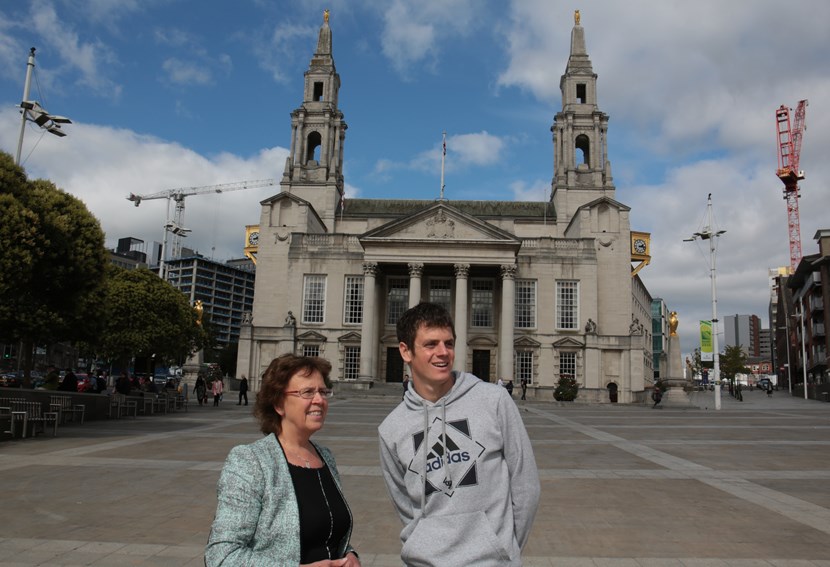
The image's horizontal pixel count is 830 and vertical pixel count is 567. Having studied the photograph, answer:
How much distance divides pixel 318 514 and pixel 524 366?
4945 centimetres

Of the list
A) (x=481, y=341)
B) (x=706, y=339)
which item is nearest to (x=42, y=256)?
(x=706, y=339)

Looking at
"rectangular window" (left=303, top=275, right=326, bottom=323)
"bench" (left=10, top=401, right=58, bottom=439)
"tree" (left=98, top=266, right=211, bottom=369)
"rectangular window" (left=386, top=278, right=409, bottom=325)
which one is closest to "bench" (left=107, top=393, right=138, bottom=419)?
"bench" (left=10, top=401, right=58, bottom=439)

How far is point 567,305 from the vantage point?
51.9m

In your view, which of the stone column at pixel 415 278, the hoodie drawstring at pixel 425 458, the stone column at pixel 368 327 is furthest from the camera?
the stone column at pixel 415 278

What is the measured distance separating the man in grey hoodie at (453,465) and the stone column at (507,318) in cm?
4514

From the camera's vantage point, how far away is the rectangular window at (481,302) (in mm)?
52500

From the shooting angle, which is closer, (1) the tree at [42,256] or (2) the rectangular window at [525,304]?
(1) the tree at [42,256]

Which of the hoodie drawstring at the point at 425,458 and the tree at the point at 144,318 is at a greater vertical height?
the tree at the point at 144,318

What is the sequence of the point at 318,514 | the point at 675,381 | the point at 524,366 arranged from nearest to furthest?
the point at 318,514, the point at 675,381, the point at 524,366

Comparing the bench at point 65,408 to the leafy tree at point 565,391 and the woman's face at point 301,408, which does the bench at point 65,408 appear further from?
the leafy tree at point 565,391

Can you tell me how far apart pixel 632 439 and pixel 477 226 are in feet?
108

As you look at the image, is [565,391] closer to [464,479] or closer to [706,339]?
[706,339]

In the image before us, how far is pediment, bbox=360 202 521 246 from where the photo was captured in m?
49.8

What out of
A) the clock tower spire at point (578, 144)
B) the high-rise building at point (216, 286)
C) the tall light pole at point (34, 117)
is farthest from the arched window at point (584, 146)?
the high-rise building at point (216, 286)
